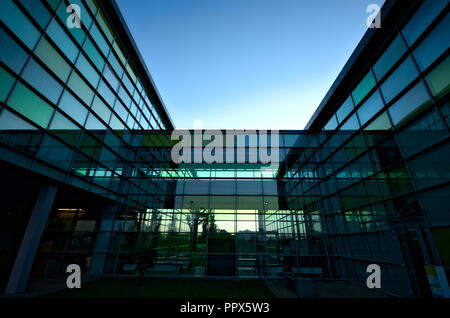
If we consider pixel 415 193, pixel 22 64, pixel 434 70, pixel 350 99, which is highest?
pixel 350 99

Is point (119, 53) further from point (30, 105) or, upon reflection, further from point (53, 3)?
point (30, 105)

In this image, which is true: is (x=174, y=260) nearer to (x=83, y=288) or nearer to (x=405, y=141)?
(x=83, y=288)

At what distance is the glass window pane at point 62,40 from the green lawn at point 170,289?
40.6 ft

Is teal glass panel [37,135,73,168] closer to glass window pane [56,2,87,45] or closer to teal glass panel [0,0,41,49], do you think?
teal glass panel [0,0,41,49]

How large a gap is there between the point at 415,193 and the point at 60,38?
18.7 metres

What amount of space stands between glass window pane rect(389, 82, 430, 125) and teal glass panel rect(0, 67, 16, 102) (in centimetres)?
1690

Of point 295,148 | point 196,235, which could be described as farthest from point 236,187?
point 295,148

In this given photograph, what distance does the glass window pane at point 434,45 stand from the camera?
716cm

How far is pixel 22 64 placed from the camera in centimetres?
843

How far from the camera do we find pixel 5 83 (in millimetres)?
7809

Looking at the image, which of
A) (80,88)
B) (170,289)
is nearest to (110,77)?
(80,88)

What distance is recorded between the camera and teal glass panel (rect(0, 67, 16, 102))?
25.2ft

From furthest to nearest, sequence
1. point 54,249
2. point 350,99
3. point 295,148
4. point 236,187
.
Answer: point 295,148 → point 236,187 → point 54,249 → point 350,99

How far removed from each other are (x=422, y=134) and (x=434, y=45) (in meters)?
3.43
